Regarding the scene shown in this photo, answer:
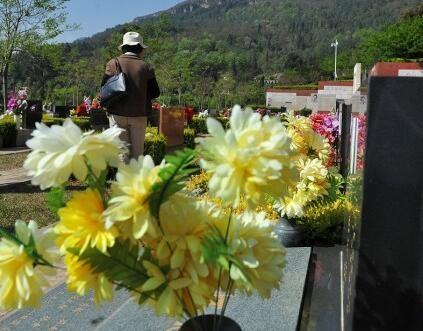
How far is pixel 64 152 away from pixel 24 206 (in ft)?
16.4

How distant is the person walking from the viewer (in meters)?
5.90

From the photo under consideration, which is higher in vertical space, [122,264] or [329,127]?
[122,264]

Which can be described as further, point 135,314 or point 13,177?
point 13,177

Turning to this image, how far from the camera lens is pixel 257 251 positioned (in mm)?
1141

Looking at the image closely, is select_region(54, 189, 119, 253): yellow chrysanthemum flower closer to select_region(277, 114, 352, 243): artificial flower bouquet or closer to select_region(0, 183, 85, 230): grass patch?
select_region(277, 114, 352, 243): artificial flower bouquet

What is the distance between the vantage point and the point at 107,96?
582cm

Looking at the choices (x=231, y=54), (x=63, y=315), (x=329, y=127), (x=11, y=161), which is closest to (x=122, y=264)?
(x=63, y=315)

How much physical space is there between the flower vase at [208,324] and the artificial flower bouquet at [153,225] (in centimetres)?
12

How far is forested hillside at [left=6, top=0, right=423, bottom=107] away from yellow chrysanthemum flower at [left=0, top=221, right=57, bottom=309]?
865 inches

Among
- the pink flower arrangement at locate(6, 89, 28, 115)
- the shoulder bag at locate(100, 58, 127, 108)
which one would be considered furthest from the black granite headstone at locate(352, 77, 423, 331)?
the pink flower arrangement at locate(6, 89, 28, 115)

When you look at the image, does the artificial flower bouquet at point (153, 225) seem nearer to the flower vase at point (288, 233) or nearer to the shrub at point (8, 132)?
the flower vase at point (288, 233)

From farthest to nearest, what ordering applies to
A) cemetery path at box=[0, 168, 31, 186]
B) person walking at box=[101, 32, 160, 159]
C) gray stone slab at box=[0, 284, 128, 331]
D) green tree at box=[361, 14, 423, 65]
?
green tree at box=[361, 14, 423, 65] < cemetery path at box=[0, 168, 31, 186] < person walking at box=[101, 32, 160, 159] < gray stone slab at box=[0, 284, 128, 331]

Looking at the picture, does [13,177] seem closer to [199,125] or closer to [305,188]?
[305,188]

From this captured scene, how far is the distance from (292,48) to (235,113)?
14029 centimetres
